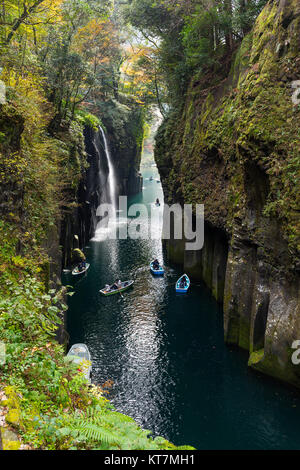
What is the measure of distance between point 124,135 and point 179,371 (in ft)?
161

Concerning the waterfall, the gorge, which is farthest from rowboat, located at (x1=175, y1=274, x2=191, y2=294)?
the waterfall

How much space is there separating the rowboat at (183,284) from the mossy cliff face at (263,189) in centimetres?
637

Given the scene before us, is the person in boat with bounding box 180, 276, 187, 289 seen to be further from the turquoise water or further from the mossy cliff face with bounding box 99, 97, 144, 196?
the mossy cliff face with bounding box 99, 97, 144, 196

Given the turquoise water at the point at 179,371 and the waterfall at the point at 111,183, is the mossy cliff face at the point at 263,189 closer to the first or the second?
the turquoise water at the point at 179,371

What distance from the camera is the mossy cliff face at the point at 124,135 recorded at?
51.5 m

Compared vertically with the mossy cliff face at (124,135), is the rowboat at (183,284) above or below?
below

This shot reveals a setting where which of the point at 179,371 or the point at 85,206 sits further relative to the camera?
the point at 85,206

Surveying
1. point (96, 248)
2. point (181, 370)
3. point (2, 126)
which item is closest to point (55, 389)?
point (2, 126)

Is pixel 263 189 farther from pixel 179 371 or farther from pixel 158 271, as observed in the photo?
pixel 158 271

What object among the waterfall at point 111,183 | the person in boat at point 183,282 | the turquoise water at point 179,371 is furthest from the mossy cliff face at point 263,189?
the waterfall at point 111,183

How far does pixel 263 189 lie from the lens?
17281 mm

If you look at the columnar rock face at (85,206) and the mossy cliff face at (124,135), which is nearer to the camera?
the columnar rock face at (85,206)

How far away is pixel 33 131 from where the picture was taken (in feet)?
59.9

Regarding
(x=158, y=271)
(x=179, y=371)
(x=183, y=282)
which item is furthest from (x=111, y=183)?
(x=179, y=371)
